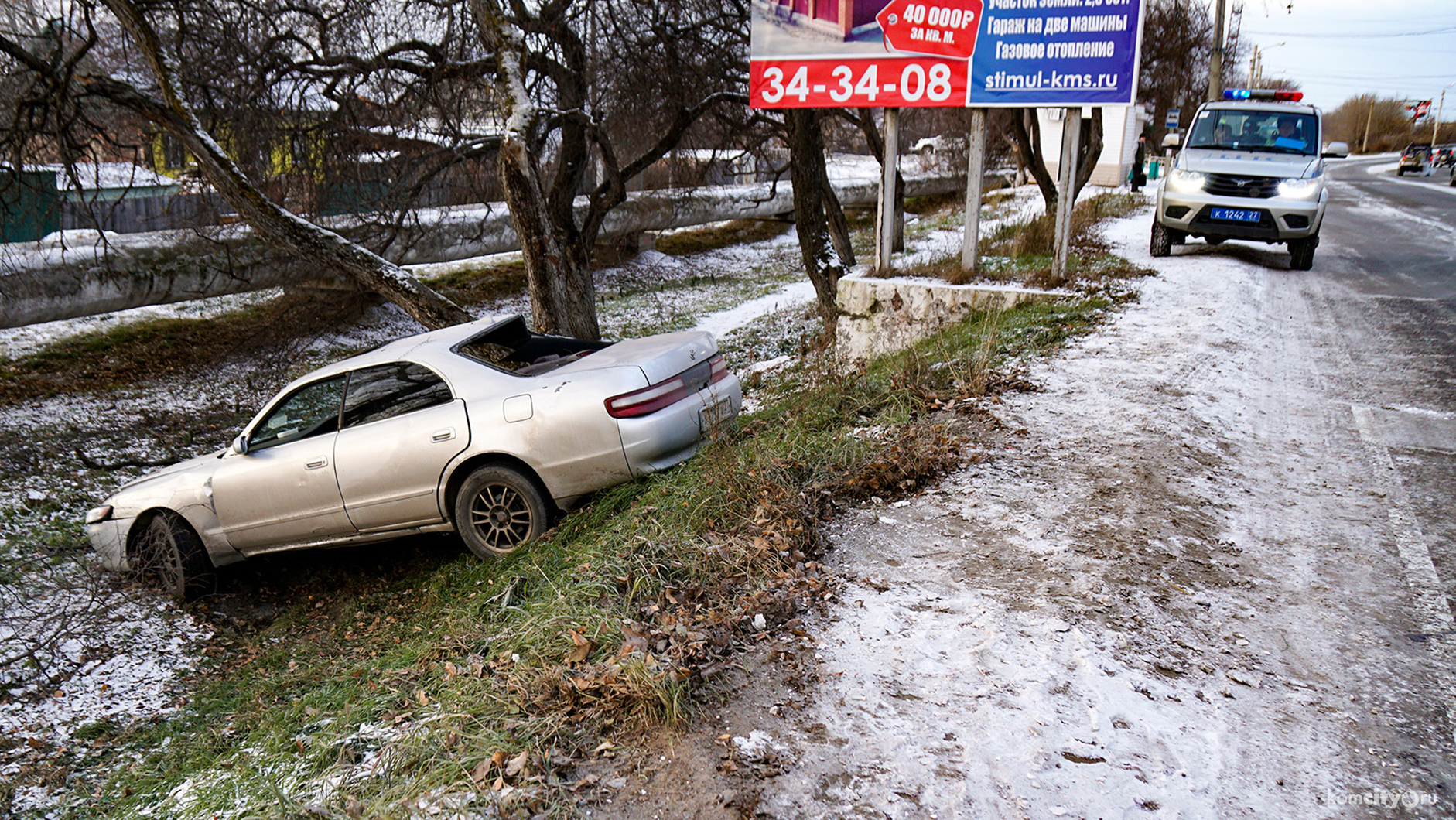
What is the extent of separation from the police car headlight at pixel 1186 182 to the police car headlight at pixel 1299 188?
0.88m

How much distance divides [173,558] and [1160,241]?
11.6 metres

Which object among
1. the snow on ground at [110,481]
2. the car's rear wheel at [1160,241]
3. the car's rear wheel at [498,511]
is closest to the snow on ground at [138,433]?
the snow on ground at [110,481]

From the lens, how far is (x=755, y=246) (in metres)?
26.2

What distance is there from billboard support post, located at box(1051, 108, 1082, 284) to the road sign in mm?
1389

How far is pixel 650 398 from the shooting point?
5.86 m

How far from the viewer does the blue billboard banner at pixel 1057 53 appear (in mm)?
8641

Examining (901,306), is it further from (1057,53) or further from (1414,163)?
(1414,163)

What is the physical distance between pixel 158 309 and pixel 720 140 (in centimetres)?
1011

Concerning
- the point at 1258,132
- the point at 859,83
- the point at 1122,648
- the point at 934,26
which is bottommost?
the point at 1122,648

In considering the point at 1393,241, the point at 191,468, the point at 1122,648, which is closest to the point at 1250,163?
the point at 1393,241

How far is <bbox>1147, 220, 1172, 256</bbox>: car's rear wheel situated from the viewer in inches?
469

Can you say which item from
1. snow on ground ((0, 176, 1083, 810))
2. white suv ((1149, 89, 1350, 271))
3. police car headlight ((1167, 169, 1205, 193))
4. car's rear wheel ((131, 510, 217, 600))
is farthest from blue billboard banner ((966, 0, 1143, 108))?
car's rear wheel ((131, 510, 217, 600))

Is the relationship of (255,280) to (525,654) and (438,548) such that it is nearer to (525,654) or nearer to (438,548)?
(438,548)

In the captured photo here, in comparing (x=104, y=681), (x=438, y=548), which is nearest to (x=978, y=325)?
(x=438, y=548)
